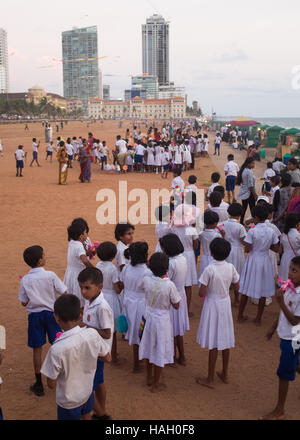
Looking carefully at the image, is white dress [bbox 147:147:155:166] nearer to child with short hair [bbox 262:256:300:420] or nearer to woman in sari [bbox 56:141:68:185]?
Answer: woman in sari [bbox 56:141:68:185]

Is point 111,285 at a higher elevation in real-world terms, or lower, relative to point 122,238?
lower

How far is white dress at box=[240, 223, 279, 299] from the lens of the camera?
4.91m

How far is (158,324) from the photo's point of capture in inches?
143

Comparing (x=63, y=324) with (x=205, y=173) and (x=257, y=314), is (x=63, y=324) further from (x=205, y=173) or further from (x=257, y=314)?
(x=205, y=173)

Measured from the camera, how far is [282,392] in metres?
3.32

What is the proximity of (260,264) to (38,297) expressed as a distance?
276 centimetres

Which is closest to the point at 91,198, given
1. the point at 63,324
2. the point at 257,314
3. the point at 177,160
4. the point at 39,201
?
the point at 39,201

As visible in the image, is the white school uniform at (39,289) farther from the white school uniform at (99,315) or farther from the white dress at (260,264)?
the white dress at (260,264)

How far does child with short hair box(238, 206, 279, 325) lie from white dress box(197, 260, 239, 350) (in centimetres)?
121

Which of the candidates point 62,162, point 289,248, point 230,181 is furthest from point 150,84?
point 289,248

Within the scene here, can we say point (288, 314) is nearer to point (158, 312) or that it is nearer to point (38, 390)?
point (158, 312)

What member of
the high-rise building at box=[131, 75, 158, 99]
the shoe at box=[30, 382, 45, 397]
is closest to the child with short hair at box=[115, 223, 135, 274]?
the shoe at box=[30, 382, 45, 397]

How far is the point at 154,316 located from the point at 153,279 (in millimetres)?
348

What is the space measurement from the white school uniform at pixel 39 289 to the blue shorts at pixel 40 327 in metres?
0.06
